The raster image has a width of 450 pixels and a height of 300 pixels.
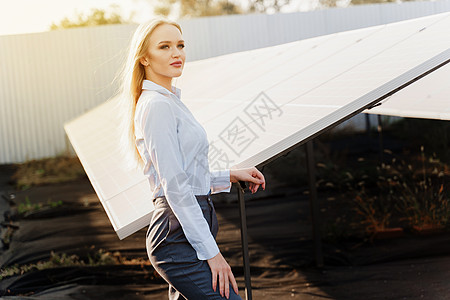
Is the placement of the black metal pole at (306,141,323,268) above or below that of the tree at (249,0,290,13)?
below

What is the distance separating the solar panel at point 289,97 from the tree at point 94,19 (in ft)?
71.5

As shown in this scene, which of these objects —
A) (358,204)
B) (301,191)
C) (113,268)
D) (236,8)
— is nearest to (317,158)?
(301,191)

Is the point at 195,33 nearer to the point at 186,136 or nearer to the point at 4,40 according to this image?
the point at 4,40

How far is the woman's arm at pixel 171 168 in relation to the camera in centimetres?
209

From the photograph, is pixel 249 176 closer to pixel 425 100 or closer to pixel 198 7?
pixel 425 100

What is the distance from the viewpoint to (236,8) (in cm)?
3162

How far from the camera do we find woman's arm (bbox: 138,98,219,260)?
209cm

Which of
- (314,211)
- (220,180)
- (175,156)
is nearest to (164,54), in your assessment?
(175,156)

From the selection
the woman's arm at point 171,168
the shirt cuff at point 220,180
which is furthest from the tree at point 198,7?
the woman's arm at point 171,168

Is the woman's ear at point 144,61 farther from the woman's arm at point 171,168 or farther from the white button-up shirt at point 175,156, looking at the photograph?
the woman's arm at point 171,168

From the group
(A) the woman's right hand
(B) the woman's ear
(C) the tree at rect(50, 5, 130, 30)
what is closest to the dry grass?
(B) the woman's ear

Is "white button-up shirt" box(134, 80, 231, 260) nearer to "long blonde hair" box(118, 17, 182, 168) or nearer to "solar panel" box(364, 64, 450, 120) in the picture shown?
"long blonde hair" box(118, 17, 182, 168)

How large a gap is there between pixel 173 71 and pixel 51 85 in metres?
14.2

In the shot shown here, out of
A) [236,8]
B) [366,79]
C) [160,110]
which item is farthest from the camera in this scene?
[236,8]
